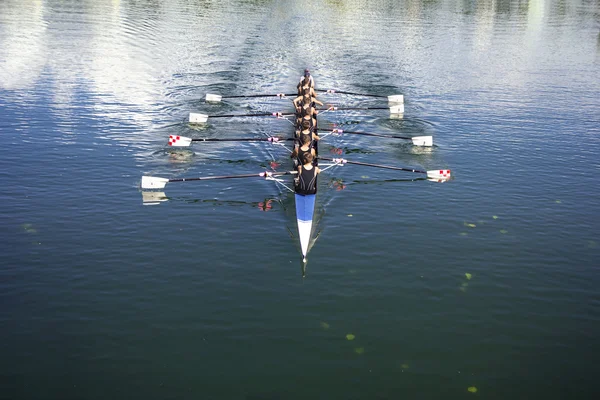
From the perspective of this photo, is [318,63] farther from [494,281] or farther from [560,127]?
[494,281]

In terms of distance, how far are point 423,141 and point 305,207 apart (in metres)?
11.7

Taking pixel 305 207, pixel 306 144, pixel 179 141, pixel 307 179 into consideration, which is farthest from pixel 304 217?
pixel 179 141

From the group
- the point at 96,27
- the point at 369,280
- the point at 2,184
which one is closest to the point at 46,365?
the point at 369,280

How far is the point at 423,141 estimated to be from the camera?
29938mm

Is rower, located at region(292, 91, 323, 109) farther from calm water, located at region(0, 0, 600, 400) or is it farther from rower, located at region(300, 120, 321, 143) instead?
rower, located at region(300, 120, 321, 143)

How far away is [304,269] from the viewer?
18312mm

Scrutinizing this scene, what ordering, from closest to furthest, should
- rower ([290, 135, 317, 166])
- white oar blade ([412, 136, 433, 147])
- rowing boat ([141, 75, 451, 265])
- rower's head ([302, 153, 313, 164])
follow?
rowing boat ([141, 75, 451, 265]), rower's head ([302, 153, 313, 164]), rower ([290, 135, 317, 166]), white oar blade ([412, 136, 433, 147])

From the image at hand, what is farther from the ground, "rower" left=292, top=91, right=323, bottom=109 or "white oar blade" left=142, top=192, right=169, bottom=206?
"rower" left=292, top=91, right=323, bottom=109

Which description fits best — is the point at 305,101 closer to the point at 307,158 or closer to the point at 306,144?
the point at 306,144

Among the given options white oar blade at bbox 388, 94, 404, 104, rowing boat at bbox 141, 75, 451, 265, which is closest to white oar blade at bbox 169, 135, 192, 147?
rowing boat at bbox 141, 75, 451, 265

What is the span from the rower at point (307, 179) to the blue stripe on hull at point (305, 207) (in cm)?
20

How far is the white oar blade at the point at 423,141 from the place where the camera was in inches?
1177

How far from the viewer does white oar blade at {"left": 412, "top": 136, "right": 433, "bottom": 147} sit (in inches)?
1177

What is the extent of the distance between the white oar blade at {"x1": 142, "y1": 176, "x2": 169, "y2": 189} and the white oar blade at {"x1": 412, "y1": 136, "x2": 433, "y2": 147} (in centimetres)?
1376
